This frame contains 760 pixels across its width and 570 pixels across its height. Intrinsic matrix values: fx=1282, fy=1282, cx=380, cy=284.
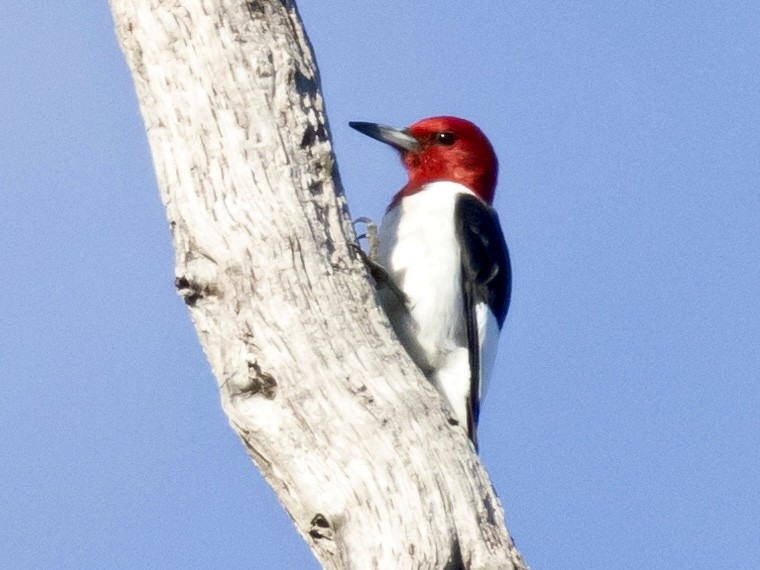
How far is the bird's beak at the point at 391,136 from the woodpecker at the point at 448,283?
24 centimetres

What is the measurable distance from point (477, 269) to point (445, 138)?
1.04 m

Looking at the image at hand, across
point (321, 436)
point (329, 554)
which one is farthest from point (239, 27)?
point (329, 554)

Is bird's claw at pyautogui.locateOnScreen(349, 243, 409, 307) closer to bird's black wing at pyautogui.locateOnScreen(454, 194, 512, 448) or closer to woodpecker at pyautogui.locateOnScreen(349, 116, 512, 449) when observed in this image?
woodpecker at pyautogui.locateOnScreen(349, 116, 512, 449)

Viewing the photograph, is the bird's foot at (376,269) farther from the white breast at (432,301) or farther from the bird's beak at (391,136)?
the bird's beak at (391,136)

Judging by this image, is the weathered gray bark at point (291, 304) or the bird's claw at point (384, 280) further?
the bird's claw at point (384, 280)

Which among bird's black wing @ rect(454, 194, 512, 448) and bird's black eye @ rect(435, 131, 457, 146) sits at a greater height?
bird's black eye @ rect(435, 131, 457, 146)

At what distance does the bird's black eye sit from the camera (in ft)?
18.7

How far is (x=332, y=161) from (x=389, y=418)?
2.90ft

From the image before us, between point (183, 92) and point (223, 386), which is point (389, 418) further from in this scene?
point (183, 92)

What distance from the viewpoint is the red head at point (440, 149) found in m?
5.67

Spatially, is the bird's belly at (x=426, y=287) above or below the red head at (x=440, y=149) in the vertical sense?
below

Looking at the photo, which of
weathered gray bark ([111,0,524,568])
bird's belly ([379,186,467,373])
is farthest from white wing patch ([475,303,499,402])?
weathered gray bark ([111,0,524,568])

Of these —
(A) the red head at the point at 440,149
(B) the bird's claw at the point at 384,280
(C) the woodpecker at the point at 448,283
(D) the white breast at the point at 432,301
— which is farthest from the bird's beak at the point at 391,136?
(B) the bird's claw at the point at 384,280

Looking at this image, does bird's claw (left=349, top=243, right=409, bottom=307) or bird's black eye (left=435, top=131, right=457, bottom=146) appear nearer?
bird's claw (left=349, top=243, right=409, bottom=307)
